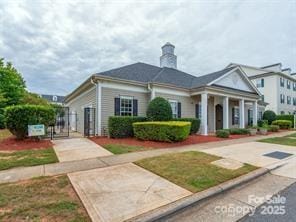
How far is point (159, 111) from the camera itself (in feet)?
38.1

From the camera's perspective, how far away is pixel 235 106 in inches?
783

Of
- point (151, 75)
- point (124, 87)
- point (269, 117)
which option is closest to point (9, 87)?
point (124, 87)

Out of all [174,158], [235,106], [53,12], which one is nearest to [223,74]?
[235,106]

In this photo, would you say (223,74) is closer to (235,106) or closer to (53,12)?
(235,106)

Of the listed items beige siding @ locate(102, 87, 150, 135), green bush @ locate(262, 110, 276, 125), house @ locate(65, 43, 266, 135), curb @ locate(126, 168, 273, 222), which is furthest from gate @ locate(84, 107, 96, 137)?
green bush @ locate(262, 110, 276, 125)

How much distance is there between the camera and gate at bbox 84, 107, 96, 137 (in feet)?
41.1

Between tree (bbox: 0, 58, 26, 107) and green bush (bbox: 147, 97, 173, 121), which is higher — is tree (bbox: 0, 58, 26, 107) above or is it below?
above

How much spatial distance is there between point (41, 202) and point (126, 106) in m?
9.84

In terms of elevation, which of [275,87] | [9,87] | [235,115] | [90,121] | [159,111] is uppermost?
[275,87]

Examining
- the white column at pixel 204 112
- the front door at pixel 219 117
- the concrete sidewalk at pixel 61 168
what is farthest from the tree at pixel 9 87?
the front door at pixel 219 117

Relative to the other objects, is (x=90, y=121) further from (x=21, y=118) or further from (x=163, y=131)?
(x=163, y=131)

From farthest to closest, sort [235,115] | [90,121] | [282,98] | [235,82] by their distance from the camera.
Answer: [282,98] < [235,115] < [235,82] < [90,121]

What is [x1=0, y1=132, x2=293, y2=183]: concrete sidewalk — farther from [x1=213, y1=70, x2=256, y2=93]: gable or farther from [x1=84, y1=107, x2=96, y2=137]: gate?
[x1=213, y1=70, x2=256, y2=93]: gable

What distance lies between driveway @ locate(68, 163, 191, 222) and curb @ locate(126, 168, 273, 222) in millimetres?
119
